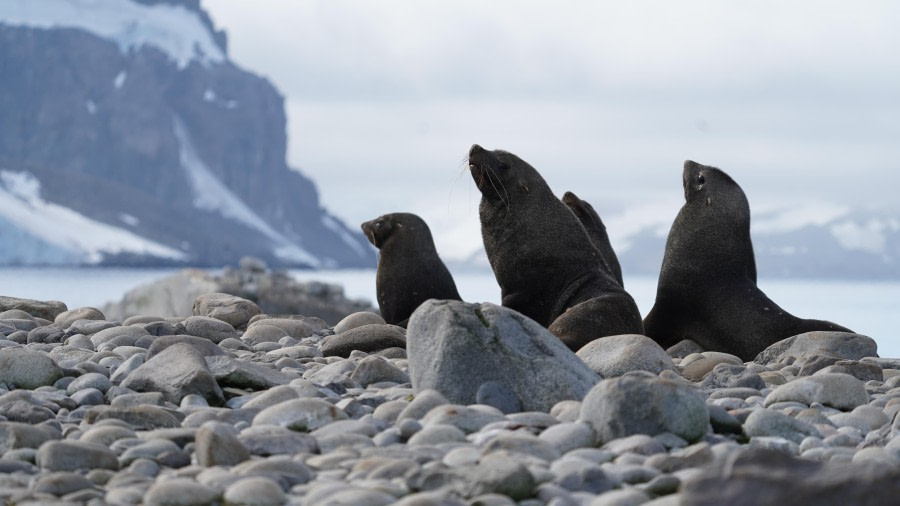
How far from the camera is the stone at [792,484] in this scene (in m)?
2.73

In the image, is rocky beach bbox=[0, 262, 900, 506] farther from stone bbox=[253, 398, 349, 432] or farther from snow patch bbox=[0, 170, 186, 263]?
snow patch bbox=[0, 170, 186, 263]

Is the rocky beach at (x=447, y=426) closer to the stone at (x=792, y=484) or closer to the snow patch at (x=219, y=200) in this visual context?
the stone at (x=792, y=484)

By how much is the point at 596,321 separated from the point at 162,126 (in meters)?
161

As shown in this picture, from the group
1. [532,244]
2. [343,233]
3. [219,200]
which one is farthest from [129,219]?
[532,244]

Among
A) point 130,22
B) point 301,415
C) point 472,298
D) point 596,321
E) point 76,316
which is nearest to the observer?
point 301,415

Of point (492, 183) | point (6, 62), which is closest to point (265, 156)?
point (6, 62)

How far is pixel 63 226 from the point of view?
4055 inches

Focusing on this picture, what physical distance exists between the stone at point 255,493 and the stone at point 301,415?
1.07m

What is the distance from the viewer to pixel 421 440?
168 inches

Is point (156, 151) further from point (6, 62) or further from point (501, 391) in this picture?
point (501, 391)

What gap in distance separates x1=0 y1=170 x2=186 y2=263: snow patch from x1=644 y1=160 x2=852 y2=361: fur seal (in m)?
83.1

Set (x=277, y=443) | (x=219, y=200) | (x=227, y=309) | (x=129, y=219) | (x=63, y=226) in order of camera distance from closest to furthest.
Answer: (x=277, y=443), (x=227, y=309), (x=63, y=226), (x=129, y=219), (x=219, y=200)

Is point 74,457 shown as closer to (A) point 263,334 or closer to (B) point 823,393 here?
(B) point 823,393

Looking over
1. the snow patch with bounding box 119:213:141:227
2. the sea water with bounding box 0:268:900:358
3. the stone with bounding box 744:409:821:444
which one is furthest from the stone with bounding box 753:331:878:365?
the snow patch with bounding box 119:213:141:227
